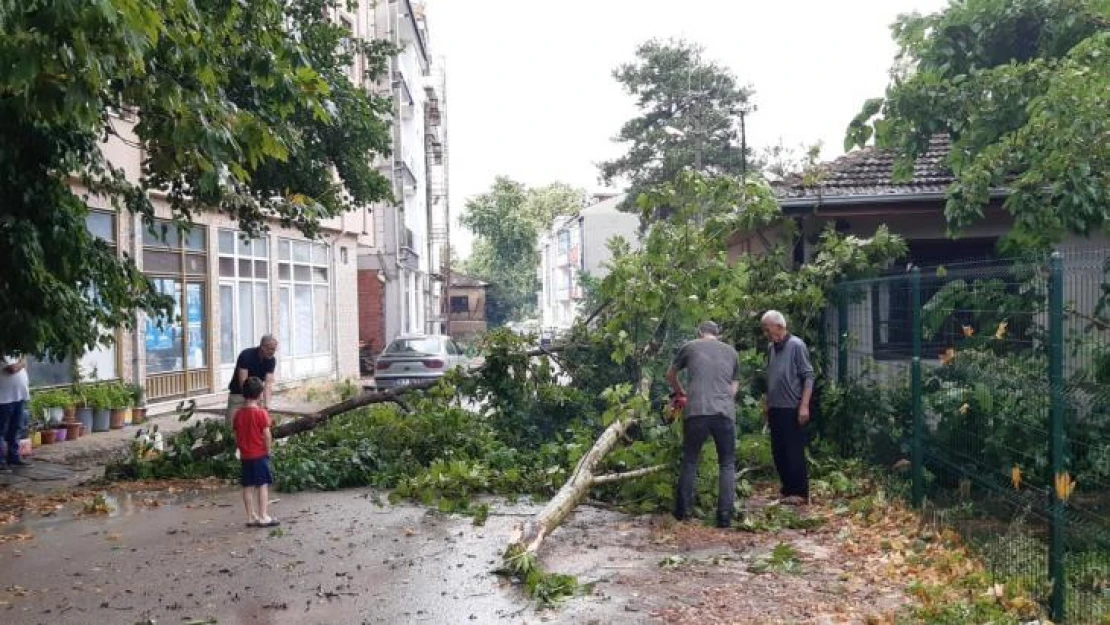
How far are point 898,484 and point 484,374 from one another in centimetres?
507

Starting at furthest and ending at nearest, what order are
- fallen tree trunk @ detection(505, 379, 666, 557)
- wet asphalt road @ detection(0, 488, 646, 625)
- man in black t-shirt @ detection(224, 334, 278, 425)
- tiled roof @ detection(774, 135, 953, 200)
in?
tiled roof @ detection(774, 135, 953, 200) < man in black t-shirt @ detection(224, 334, 278, 425) < fallen tree trunk @ detection(505, 379, 666, 557) < wet asphalt road @ detection(0, 488, 646, 625)

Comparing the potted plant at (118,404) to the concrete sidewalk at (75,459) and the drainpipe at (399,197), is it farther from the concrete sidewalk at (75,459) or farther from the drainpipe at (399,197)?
the drainpipe at (399,197)

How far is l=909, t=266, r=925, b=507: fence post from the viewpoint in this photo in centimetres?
842

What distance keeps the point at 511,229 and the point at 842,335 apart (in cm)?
8442

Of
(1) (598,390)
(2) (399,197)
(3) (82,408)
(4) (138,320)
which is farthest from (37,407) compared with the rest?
(2) (399,197)

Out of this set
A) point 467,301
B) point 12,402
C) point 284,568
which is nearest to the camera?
point 284,568

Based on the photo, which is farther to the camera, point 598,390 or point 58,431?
point 58,431

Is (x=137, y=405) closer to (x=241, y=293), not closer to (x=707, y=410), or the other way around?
(x=241, y=293)

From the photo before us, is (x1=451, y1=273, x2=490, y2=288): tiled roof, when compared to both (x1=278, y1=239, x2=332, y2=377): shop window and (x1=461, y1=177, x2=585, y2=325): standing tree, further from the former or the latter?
(x1=278, y1=239, x2=332, y2=377): shop window

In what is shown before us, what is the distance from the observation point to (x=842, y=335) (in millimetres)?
10758

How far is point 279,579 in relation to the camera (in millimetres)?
7375

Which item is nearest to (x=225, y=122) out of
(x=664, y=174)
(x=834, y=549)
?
(x=834, y=549)

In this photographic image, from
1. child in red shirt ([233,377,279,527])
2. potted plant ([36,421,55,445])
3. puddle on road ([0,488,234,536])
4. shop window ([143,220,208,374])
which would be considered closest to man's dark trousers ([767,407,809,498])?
child in red shirt ([233,377,279,527])

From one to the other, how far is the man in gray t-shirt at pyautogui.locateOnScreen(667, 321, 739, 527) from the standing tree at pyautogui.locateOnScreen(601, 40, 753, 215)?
136 feet
